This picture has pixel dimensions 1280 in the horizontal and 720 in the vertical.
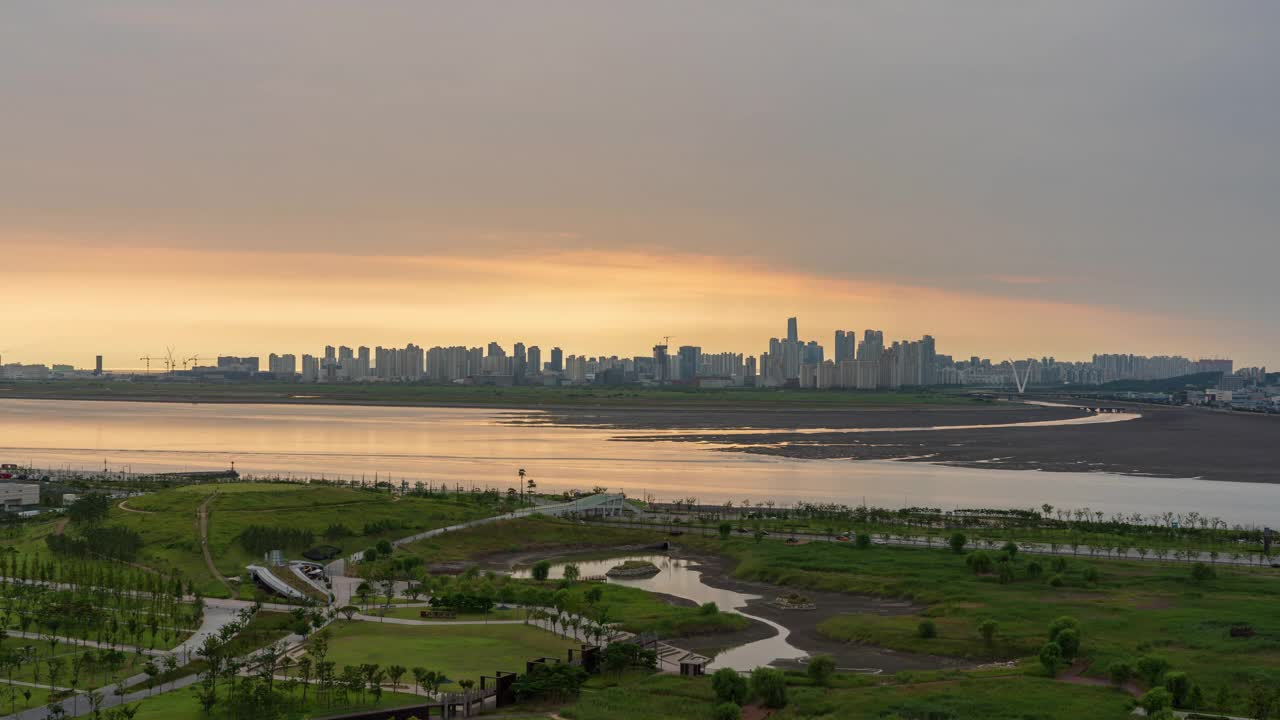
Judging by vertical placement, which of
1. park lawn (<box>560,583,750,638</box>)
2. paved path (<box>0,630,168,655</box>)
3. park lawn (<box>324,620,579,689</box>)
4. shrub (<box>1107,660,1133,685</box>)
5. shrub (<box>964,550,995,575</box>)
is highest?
shrub (<box>964,550,995,575</box>)

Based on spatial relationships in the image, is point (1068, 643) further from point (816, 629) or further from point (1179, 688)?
point (816, 629)

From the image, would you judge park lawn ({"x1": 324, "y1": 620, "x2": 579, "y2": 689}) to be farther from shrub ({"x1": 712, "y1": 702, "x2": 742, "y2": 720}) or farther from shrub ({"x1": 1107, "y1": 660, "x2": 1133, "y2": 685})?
shrub ({"x1": 1107, "y1": 660, "x2": 1133, "y2": 685})

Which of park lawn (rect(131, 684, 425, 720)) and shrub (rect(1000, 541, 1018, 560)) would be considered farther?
shrub (rect(1000, 541, 1018, 560))

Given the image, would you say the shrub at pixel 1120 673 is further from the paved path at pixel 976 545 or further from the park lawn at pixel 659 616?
the paved path at pixel 976 545

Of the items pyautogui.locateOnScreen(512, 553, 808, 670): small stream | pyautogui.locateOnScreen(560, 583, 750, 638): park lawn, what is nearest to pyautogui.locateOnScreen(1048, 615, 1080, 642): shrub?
pyautogui.locateOnScreen(512, 553, 808, 670): small stream

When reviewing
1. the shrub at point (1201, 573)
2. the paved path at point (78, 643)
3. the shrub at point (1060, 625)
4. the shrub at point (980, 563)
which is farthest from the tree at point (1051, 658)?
the paved path at point (78, 643)

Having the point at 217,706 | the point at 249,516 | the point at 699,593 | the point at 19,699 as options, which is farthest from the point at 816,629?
the point at 249,516

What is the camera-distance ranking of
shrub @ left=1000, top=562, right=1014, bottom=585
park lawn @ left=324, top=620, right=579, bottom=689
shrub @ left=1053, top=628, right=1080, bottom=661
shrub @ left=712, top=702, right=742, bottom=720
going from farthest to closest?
shrub @ left=1000, top=562, right=1014, bottom=585 < shrub @ left=1053, top=628, right=1080, bottom=661 < park lawn @ left=324, top=620, right=579, bottom=689 < shrub @ left=712, top=702, right=742, bottom=720

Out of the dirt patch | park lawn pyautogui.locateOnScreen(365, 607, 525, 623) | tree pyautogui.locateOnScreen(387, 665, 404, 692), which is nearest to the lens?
tree pyautogui.locateOnScreen(387, 665, 404, 692)
